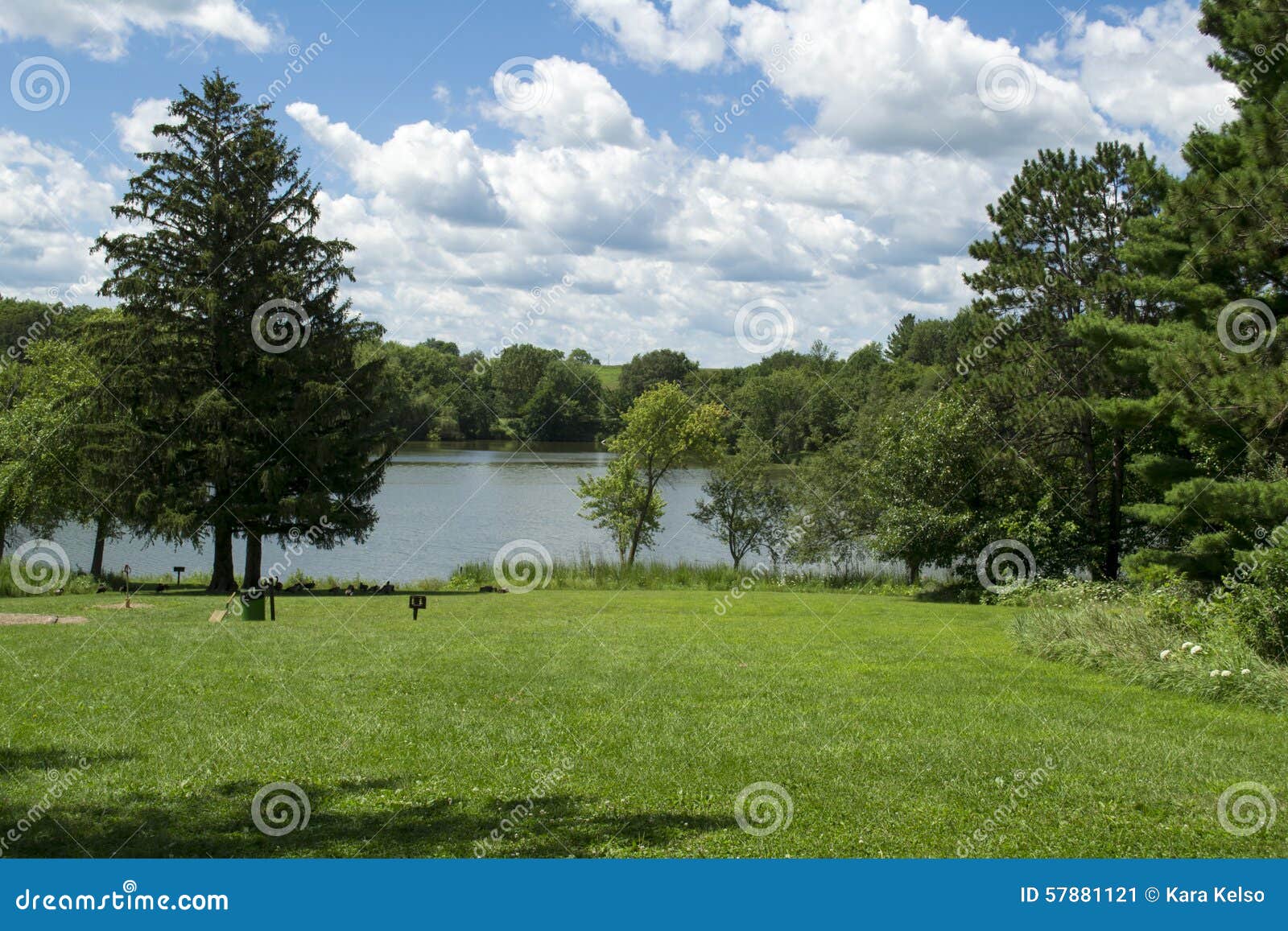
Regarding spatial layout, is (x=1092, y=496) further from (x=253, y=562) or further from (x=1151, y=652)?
(x=253, y=562)

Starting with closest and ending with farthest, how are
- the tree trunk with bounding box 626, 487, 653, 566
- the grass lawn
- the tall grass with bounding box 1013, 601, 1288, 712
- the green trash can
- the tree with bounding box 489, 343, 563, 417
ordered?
the grass lawn, the tall grass with bounding box 1013, 601, 1288, 712, the green trash can, the tree trunk with bounding box 626, 487, 653, 566, the tree with bounding box 489, 343, 563, 417

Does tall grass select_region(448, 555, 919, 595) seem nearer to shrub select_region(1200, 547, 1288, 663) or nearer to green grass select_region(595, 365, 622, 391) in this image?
shrub select_region(1200, 547, 1288, 663)

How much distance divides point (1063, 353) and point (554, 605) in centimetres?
1554

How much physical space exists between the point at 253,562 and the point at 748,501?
58.9ft

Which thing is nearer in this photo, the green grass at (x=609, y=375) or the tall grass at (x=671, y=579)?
the tall grass at (x=671, y=579)

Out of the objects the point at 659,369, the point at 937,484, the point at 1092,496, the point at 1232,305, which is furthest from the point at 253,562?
the point at 659,369

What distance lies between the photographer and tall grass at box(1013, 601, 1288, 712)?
982 cm

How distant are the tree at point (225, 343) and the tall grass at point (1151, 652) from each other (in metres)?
18.1

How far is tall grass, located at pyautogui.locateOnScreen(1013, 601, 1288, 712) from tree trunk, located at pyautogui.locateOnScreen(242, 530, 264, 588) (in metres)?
19.2

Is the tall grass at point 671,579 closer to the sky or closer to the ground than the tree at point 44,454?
closer to the ground

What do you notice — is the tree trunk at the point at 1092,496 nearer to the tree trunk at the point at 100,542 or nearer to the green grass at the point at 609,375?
the tree trunk at the point at 100,542

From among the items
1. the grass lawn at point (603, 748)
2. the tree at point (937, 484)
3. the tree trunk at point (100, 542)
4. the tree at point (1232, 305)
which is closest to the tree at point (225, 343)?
the tree trunk at point (100, 542)

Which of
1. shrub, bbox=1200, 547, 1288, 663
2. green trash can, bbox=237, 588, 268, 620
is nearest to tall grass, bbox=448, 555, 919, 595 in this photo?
green trash can, bbox=237, 588, 268, 620

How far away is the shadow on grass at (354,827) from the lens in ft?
18.0
